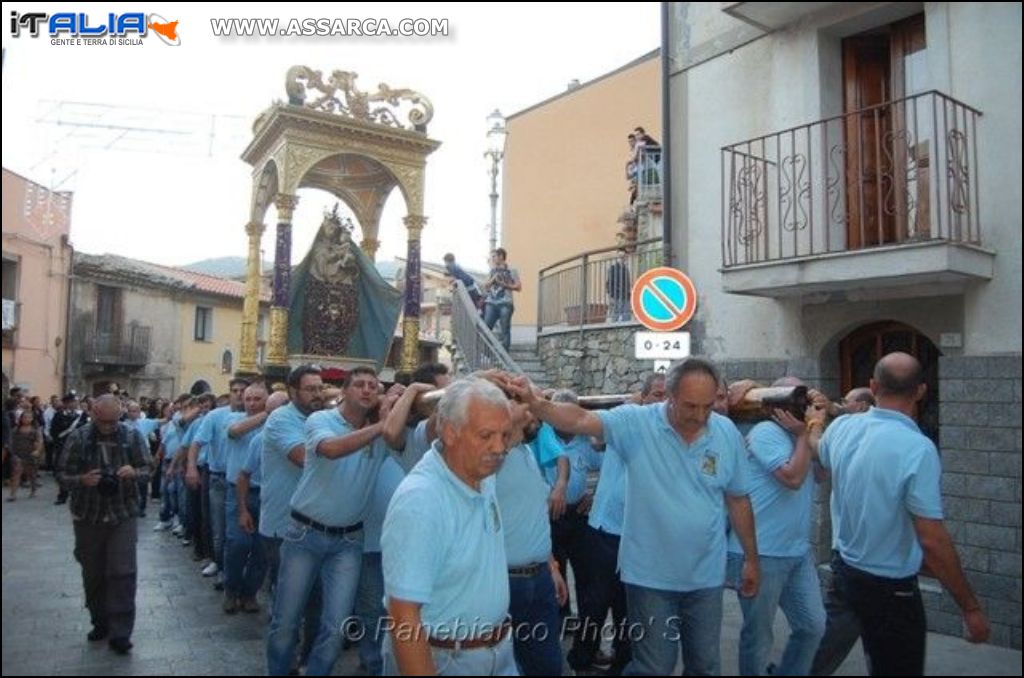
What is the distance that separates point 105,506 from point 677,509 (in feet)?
12.4

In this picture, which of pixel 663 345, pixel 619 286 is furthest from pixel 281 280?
pixel 663 345

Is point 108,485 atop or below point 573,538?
atop

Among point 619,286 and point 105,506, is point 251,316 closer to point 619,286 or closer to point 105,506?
point 619,286

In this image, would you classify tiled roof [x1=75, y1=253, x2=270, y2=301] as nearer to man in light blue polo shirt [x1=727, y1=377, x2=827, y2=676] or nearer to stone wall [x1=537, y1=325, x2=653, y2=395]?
stone wall [x1=537, y1=325, x2=653, y2=395]

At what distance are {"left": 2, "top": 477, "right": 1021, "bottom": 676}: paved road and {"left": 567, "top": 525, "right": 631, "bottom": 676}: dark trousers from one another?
0.65m

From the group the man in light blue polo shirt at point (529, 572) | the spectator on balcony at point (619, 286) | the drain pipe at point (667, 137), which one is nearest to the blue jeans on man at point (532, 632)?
the man in light blue polo shirt at point (529, 572)

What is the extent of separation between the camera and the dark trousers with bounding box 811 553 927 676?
3.29 m

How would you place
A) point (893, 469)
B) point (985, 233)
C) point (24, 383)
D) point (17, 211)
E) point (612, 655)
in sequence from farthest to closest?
point (985, 233) → point (612, 655) → point (24, 383) → point (893, 469) → point (17, 211)

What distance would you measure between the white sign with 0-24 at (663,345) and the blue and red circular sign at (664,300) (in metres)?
0.13

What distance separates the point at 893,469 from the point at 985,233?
326 cm

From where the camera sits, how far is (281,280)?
13.4 meters

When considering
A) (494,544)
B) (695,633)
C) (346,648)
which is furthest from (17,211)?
(346,648)

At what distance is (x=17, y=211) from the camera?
10.0 feet

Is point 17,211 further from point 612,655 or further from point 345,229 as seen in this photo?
point 345,229
